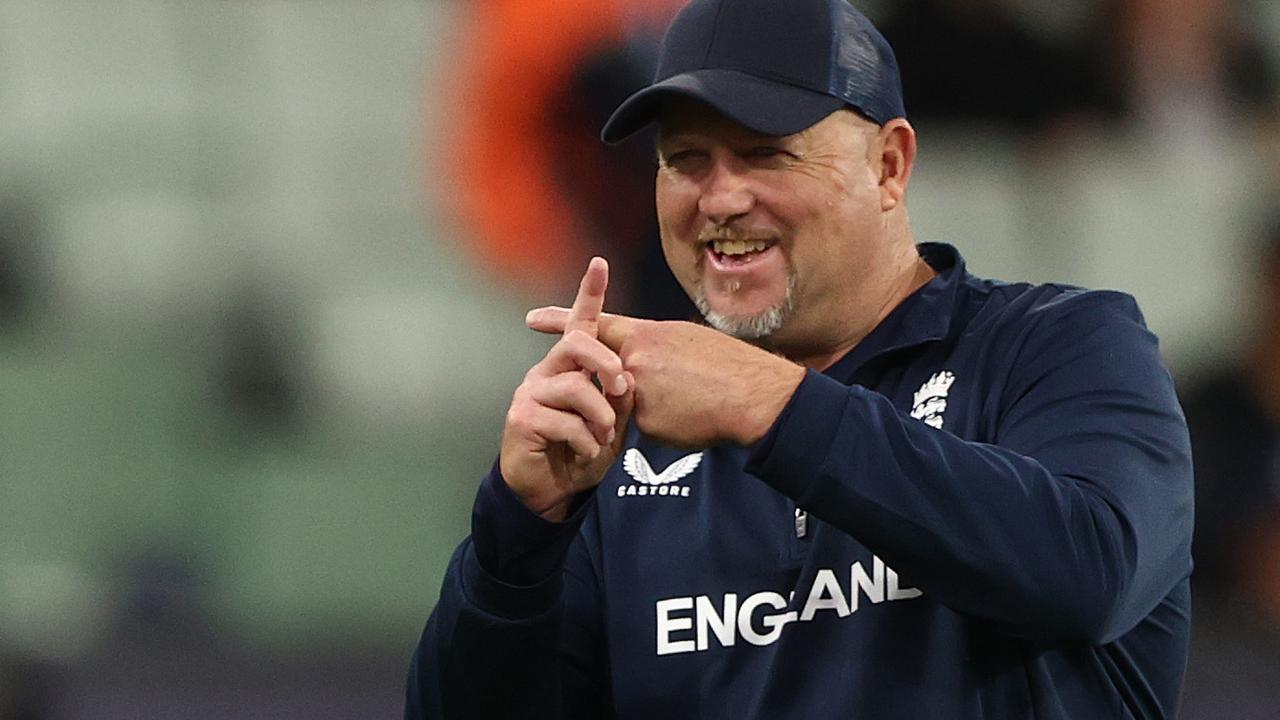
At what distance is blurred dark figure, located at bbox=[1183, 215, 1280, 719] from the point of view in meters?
3.12

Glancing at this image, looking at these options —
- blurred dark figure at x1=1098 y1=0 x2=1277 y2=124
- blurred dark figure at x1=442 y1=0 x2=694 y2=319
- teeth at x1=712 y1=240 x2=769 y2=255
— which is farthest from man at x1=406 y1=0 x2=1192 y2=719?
blurred dark figure at x1=1098 y1=0 x2=1277 y2=124

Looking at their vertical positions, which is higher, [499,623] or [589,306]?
[589,306]

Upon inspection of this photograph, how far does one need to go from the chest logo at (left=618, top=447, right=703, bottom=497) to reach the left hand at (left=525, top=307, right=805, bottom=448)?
0.26 metres

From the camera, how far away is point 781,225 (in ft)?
4.63

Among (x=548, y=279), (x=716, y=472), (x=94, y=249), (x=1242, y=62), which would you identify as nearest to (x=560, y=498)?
(x=716, y=472)

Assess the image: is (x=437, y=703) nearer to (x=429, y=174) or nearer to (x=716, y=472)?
(x=716, y=472)

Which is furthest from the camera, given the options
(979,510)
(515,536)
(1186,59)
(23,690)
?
(1186,59)

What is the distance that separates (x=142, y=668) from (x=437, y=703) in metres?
1.81

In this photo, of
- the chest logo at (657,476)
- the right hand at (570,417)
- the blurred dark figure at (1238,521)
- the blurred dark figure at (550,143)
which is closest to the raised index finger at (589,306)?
the right hand at (570,417)

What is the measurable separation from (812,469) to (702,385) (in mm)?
89

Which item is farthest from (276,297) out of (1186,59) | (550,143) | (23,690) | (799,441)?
(799,441)

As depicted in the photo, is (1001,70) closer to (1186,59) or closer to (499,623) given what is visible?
(1186,59)

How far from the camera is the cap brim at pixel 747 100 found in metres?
1.36

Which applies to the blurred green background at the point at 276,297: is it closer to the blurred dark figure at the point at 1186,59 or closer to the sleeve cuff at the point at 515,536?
the blurred dark figure at the point at 1186,59
